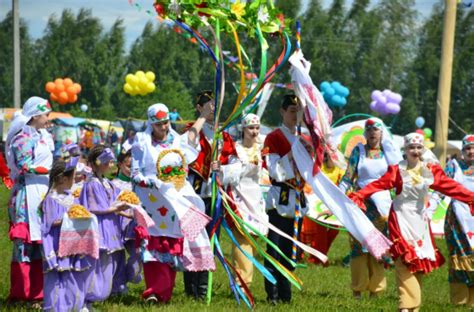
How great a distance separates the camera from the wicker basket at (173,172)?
7781mm

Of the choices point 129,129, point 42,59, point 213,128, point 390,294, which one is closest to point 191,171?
point 213,128

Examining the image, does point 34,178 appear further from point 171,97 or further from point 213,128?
point 171,97

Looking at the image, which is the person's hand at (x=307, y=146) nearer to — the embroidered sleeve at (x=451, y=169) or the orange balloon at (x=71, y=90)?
the embroidered sleeve at (x=451, y=169)

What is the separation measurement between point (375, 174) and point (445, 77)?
8.94 meters

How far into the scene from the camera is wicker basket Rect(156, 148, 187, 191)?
7781 mm

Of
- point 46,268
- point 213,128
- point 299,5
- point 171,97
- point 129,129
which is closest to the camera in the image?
point 46,268

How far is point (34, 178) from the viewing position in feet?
25.6

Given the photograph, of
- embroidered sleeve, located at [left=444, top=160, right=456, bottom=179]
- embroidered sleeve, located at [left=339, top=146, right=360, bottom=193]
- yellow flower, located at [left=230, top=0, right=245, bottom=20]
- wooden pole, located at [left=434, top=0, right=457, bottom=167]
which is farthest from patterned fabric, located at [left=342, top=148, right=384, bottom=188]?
wooden pole, located at [left=434, top=0, right=457, bottom=167]

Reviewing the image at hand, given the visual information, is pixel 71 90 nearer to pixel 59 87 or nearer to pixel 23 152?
pixel 59 87

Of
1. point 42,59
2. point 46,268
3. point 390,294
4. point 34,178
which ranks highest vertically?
point 42,59

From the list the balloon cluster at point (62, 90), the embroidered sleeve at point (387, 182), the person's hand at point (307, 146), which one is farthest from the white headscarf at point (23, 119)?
the balloon cluster at point (62, 90)

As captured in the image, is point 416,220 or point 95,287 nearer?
point 95,287

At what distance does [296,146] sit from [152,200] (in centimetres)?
134

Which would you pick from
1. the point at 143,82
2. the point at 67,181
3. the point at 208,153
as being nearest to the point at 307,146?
the point at 208,153
